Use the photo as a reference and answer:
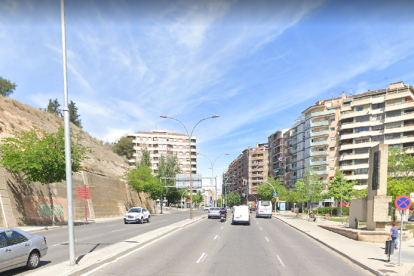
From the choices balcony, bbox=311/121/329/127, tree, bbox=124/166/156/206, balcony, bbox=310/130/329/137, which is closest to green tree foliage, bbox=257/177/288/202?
balcony, bbox=310/130/329/137

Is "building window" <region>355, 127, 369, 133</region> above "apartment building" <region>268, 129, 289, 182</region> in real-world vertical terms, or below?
above

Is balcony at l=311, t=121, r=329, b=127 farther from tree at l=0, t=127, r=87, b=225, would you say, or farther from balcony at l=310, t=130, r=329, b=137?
tree at l=0, t=127, r=87, b=225

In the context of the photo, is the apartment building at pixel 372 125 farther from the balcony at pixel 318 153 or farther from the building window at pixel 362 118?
the balcony at pixel 318 153

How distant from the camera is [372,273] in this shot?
1071 cm

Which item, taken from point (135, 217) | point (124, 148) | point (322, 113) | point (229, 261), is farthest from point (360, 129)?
point (124, 148)

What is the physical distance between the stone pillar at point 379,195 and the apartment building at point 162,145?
335 ft

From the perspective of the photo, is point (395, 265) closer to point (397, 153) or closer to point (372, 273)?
point (372, 273)

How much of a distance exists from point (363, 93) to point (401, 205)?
83116 millimetres

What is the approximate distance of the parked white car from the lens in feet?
30.3

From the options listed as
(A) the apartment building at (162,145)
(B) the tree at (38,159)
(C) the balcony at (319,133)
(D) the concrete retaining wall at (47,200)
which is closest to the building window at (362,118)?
(C) the balcony at (319,133)

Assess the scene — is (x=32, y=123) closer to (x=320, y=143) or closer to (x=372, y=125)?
(x=320, y=143)

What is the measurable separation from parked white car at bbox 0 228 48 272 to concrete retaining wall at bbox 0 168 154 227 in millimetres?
17271

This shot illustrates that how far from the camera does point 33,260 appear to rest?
10.3 meters

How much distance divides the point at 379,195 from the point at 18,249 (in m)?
22.8
